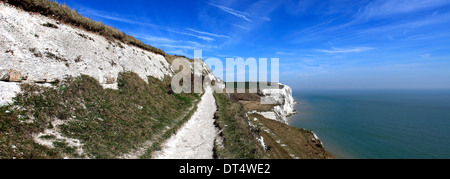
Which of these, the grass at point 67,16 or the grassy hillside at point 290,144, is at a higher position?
the grass at point 67,16

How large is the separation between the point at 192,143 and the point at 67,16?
56.2 ft

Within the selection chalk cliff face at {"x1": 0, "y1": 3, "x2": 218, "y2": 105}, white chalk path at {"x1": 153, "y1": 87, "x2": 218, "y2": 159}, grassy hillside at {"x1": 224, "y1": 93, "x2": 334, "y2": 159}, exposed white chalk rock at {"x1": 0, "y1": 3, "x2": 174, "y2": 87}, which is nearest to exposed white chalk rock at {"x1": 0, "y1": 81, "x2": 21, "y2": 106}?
chalk cliff face at {"x1": 0, "y1": 3, "x2": 218, "y2": 105}

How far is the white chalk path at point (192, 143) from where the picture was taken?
987 centimetres

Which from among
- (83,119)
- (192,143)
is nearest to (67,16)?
(83,119)

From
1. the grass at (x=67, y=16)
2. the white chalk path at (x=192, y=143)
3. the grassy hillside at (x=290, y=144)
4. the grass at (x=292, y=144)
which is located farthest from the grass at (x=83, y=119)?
the grass at (x=292, y=144)

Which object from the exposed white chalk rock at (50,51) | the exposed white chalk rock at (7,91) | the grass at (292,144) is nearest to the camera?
the exposed white chalk rock at (7,91)

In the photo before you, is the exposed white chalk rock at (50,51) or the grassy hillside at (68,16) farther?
the grassy hillside at (68,16)

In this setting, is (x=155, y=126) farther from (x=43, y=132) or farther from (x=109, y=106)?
(x=43, y=132)

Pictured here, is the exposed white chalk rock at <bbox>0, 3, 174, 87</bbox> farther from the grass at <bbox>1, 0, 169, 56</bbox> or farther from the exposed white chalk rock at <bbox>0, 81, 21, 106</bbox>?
the exposed white chalk rock at <bbox>0, 81, 21, 106</bbox>

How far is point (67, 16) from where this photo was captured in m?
15.5

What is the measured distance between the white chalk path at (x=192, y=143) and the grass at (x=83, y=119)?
136 cm

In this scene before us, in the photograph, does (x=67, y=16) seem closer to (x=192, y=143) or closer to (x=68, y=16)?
(x=68, y=16)

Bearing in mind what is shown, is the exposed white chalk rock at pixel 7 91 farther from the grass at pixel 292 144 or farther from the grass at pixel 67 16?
the grass at pixel 292 144

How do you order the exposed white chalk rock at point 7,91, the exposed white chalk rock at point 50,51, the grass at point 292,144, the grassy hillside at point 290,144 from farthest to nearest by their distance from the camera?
1. the grass at point 292,144
2. the grassy hillside at point 290,144
3. the exposed white chalk rock at point 50,51
4. the exposed white chalk rock at point 7,91
